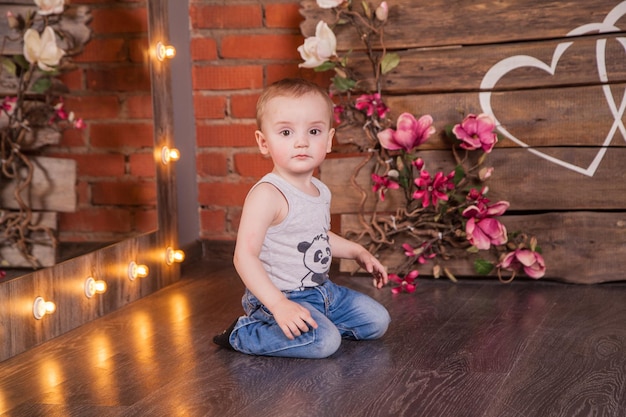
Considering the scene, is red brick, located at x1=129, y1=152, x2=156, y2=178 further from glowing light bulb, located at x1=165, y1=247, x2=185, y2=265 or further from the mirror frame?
glowing light bulb, located at x1=165, y1=247, x2=185, y2=265

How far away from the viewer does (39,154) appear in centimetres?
193

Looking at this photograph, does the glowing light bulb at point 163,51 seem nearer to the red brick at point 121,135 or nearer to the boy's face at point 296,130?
the red brick at point 121,135

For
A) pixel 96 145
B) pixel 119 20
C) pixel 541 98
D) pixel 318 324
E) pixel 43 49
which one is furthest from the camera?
pixel 541 98

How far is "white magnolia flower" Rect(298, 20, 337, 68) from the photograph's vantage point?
97.4 inches

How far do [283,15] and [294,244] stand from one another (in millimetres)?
1217

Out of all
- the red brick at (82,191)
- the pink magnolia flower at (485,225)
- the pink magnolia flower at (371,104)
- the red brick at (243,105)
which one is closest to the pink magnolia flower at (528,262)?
the pink magnolia flower at (485,225)

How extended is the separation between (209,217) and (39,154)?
3.76ft

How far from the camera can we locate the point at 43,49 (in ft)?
6.34

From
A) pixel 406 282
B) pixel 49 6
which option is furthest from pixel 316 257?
pixel 49 6

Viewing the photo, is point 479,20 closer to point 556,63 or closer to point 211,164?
point 556,63

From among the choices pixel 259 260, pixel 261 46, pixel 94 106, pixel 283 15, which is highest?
pixel 283 15

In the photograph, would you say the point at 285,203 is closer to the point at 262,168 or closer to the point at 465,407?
the point at 465,407

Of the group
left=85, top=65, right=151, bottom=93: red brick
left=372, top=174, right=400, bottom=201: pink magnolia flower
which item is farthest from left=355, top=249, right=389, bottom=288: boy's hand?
left=85, top=65, right=151, bottom=93: red brick

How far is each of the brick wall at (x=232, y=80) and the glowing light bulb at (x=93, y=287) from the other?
852 millimetres
